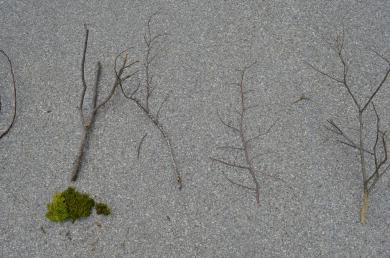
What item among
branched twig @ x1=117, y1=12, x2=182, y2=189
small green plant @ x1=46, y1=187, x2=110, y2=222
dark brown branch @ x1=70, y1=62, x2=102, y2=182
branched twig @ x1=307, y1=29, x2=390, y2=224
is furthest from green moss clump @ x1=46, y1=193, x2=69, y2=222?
branched twig @ x1=307, y1=29, x2=390, y2=224

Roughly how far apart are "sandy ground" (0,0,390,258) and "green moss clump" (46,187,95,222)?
0.05 m

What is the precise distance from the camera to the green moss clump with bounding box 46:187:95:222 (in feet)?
6.48

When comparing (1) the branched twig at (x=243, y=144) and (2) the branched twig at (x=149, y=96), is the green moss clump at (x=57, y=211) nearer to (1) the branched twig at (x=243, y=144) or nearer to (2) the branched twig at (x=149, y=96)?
(2) the branched twig at (x=149, y=96)

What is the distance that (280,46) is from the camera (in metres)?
2.35

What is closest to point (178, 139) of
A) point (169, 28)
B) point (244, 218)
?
point (244, 218)

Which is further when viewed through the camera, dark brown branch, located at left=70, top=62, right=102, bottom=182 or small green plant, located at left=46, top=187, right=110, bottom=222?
dark brown branch, located at left=70, top=62, right=102, bottom=182

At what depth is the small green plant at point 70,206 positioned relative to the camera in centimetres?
198

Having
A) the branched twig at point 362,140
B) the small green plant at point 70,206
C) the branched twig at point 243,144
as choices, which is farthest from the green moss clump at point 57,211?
the branched twig at point 362,140

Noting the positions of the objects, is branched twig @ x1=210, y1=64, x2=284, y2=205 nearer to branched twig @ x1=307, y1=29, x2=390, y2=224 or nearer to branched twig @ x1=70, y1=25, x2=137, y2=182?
branched twig @ x1=307, y1=29, x2=390, y2=224

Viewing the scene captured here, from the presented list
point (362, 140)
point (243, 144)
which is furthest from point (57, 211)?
point (362, 140)

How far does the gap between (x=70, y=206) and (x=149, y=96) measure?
0.70 metres

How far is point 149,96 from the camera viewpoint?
2246 millimetres

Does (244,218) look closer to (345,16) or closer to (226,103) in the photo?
(226,103)

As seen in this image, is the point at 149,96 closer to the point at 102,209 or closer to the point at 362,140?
the point at 102,209
